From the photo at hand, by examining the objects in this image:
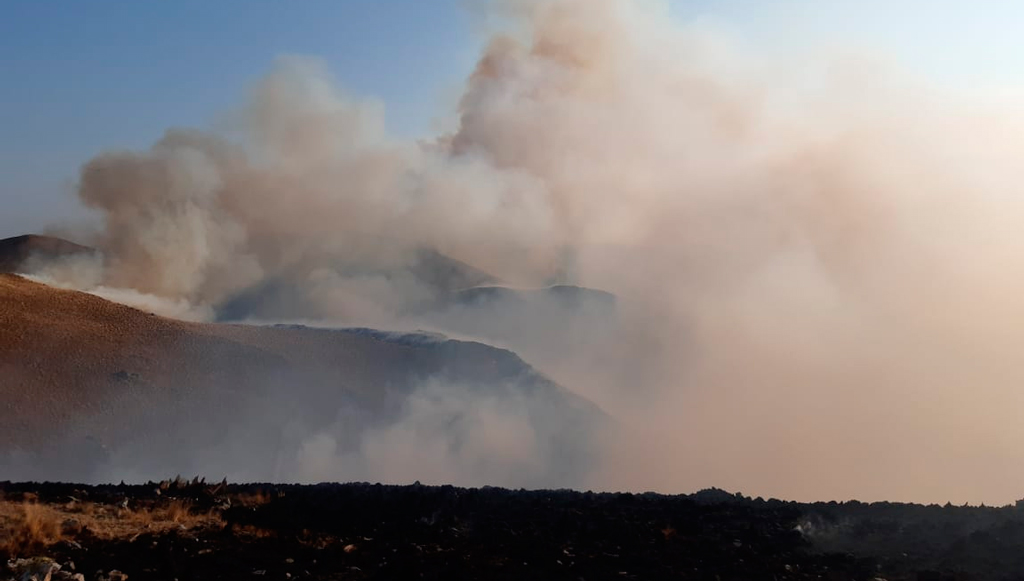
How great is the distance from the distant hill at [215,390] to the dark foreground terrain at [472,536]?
28247 mm

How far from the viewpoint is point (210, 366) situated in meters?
55.9

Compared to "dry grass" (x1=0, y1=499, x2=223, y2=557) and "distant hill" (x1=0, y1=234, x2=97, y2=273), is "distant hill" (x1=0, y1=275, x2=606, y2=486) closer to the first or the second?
"distant hill" (x1=0, y1=234, x2=97, y2=273)

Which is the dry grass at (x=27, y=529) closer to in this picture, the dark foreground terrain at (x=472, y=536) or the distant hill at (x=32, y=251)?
the dark foreground terrain at (x=472, y=536)

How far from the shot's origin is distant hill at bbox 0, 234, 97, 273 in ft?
270

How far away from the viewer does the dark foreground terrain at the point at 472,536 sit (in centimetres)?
1412

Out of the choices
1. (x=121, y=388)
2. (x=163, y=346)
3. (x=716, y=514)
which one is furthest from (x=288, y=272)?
(x=716, y=514)

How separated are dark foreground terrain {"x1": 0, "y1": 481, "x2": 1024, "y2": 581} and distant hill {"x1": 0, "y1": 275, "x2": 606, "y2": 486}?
28.2 m

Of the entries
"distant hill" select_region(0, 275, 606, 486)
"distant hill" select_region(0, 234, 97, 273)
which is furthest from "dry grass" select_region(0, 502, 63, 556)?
"distant hill" select_region(0, 234, 97, 273)

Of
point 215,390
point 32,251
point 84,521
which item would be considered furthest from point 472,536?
point 32,251

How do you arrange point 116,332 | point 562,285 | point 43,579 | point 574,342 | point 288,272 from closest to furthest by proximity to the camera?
point 43,579 < point 116,332 < point 574,342 < point 288,272 < point 562,285

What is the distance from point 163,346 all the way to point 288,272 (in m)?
29.1

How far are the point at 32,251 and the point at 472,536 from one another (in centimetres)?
8575

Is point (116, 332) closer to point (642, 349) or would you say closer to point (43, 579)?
point (642, 349)

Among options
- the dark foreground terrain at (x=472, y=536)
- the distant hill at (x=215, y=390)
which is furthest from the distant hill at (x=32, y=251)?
the dark foreground terrain at (x=472, y=536)
